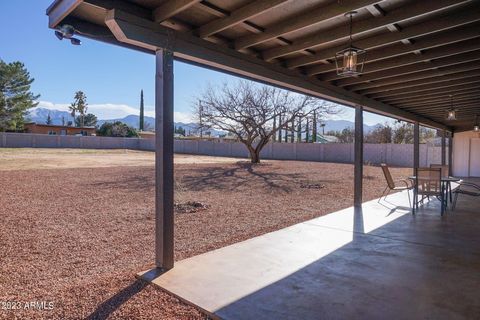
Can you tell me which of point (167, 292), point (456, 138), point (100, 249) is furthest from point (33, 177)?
point (456, 138)

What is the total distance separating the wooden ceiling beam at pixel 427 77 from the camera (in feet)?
14.3

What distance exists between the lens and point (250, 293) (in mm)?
2645

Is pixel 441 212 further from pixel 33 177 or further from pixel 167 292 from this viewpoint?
pixel 33 177

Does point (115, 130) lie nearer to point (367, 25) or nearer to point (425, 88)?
point (425, 88)

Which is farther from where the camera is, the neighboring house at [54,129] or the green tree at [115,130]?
the green tree at [115,130]

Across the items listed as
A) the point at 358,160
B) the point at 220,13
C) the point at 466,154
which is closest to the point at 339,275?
the point at 220,13

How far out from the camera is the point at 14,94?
2905cm

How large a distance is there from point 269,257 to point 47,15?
3.26 metres

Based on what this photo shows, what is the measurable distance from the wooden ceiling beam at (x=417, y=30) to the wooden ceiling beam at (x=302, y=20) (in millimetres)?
954

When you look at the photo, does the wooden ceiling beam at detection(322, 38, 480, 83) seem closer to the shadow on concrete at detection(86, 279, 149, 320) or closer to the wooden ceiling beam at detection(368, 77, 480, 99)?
the wooden ceiling beam at detection(368, 77, 480, 99)

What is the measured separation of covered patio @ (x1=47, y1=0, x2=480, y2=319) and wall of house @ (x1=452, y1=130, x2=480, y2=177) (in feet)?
37.2

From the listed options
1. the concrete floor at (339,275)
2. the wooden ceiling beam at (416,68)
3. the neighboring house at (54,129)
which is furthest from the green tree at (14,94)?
the concrete floor at (339,275)

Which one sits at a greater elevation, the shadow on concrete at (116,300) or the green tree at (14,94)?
the green tree at (14,94)

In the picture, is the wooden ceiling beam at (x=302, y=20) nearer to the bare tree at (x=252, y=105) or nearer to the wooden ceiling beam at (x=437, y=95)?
the wooden ceiling beam at (x=437, y=95)
